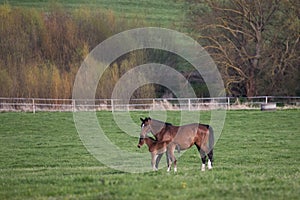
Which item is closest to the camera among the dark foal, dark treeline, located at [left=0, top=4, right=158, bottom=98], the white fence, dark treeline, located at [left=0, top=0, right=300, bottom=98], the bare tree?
the dark foal

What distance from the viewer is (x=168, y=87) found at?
4566 centimetres

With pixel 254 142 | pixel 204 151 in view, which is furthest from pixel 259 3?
pixel 204 151

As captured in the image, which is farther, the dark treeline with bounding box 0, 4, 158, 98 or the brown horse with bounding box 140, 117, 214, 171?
the dark treeline with bounding box 0, 4, 158, 98

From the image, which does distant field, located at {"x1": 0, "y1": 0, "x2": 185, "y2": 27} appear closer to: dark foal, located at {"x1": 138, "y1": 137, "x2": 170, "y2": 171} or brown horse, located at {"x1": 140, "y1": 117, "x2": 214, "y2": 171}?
brown horse, located at {"x1": 140, "y1": 117, "x2": 214, "y2": 171}

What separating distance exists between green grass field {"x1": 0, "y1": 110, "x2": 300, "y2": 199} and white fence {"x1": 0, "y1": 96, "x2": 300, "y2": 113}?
2.25 metres

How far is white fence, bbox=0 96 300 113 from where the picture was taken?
4094cm

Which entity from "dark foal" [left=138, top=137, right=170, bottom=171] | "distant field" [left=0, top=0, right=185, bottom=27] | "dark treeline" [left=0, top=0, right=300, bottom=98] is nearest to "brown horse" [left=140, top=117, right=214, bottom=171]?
"dark foal" [left=138, top=137, right=170, bottom=171]

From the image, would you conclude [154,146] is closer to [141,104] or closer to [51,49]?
[141,104]

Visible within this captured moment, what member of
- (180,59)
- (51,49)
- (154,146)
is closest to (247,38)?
(180,59)

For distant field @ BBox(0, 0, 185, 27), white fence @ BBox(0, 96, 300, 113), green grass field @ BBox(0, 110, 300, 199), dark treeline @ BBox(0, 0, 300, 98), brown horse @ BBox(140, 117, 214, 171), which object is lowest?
green grass field @ BBox(0, 110, 300, 199)

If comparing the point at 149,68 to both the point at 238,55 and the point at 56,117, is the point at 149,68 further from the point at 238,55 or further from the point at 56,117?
the point at 56,117

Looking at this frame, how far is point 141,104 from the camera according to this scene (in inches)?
1688

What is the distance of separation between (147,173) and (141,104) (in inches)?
1183

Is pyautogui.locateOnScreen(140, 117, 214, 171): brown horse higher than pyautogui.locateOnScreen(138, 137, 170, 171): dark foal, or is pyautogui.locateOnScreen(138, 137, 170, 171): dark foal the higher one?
pyautogui.locateOnScreen(140, 117, 214, 171): brown horse
